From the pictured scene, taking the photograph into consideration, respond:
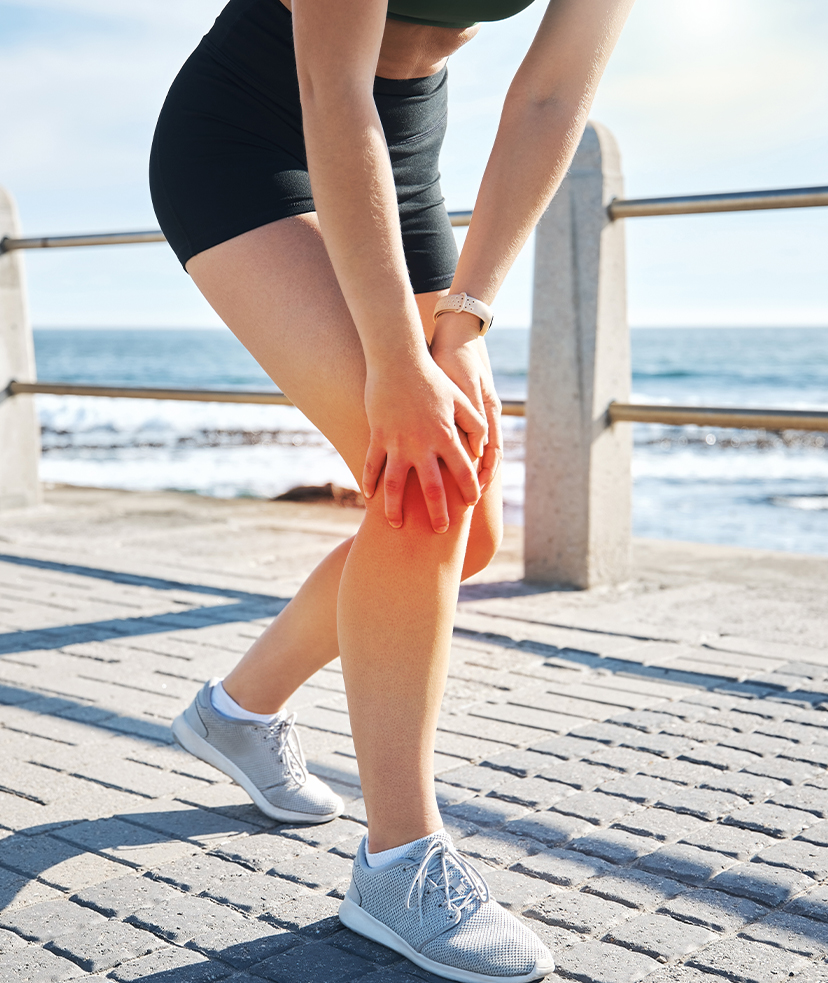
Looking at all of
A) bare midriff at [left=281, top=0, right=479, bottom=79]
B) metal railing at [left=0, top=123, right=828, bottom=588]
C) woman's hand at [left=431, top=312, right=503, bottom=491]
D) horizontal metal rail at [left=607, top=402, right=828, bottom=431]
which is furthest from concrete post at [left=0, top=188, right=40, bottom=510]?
woman's hand at [left=431, top=312, right=503, bottom=491]

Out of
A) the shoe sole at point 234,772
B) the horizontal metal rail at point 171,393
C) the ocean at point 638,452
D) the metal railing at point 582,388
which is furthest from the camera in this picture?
the ocean at point 638,452

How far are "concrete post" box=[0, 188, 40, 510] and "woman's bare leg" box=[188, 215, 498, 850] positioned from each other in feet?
13.7

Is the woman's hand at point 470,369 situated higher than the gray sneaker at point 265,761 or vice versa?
the woman's hand at point 470,369

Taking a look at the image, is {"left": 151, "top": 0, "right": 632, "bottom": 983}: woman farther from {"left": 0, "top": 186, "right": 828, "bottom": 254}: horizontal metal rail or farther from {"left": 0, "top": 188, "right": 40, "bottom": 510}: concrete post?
{"left": 0, "top": 188, "right": 40, "bottom": 510}: concrete post

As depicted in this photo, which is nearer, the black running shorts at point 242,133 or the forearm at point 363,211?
the forearm at point 363,211

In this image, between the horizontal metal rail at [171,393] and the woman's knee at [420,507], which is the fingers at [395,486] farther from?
the horizontal metal rail at [171,393]

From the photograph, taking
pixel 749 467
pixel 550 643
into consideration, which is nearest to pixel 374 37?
pixel 550 643

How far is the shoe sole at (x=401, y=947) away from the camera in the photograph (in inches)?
54.7

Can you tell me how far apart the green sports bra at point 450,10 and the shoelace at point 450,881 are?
1.17m

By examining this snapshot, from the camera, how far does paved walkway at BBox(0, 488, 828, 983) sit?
1493 millimetres

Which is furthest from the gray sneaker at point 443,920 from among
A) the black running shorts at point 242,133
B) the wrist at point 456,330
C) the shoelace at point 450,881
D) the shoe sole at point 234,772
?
the black running shorts at point 242,133

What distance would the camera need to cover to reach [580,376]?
3654mm

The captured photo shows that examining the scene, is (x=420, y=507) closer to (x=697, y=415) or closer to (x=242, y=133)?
(x=242, y=133)

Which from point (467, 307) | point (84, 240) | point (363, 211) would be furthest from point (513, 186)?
point (84, 240)
